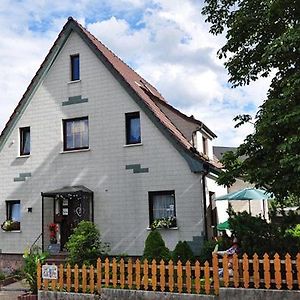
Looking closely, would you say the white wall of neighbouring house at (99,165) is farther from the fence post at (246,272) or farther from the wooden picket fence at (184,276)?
the fence post at (246,272)

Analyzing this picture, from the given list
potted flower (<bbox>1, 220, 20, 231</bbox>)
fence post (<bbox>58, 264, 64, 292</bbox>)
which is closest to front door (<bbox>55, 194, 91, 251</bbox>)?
potted flower (<bbox>1, 220, 20, 231</bbox>)

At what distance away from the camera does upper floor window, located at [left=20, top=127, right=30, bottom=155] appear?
801 inches

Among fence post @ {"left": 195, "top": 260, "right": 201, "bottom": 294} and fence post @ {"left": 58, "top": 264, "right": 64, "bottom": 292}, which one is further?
fence post @ {"left": 58, "top": 264, "right": 64, "bottom": 292}

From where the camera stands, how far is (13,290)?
15.4 meters

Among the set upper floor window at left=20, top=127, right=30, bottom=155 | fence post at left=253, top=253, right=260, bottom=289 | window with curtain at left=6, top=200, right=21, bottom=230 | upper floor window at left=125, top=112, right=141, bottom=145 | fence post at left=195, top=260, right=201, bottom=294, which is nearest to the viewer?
fence post at left=253, top=253, right=260, bottom=289

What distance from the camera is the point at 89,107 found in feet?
62.6

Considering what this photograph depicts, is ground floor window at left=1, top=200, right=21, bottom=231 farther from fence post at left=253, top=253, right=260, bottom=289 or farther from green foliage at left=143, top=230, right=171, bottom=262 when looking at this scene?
fence post at left=253, top=253, right=260, bottom=289

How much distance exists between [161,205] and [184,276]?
6262 mm

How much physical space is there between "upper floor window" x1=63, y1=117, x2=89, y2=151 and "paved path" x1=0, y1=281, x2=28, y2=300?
20.0 feet

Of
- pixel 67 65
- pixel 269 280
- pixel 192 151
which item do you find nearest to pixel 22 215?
pixel 67 65

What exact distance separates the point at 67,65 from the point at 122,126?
13.8 feet

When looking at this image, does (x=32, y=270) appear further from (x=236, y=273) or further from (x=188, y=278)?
(x=236, y=273)

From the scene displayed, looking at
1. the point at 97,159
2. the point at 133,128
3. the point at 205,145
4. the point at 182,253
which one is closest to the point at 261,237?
the point at 182,253

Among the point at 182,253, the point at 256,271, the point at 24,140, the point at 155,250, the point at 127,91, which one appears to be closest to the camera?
the point at 256,271
